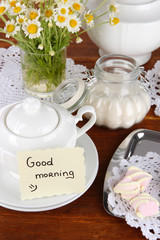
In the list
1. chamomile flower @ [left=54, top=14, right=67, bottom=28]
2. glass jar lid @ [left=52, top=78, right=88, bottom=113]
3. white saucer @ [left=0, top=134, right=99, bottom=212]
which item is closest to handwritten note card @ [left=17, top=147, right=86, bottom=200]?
white saucer @ [left=0, top=134, right=99, bottom=212]

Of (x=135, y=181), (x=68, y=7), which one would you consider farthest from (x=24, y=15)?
(x=135, y=181)

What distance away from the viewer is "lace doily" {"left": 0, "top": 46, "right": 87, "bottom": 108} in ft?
3.34

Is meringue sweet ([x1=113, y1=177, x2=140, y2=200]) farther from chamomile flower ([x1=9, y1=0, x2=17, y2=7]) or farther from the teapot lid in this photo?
chamomile flower ([x1=9, y1=0, x2=17, y2=7])

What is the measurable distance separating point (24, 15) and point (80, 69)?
32 centimetres

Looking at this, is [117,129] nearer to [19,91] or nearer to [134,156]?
[134,156]

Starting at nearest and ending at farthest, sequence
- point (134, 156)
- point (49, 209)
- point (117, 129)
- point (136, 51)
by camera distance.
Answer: point (49, 209), point (134, 156), point (117, 129), point (136, 51)

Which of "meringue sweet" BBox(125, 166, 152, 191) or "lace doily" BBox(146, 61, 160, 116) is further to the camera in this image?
"lace doily" BBox(146, 61, 160, 116)

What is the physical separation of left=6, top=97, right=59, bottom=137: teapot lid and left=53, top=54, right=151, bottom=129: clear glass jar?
0.65 ft

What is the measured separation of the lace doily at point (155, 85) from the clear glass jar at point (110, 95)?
3.9 inches

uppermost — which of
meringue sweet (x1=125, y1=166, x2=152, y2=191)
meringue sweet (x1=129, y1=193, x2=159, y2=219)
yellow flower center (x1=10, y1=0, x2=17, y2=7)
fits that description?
yellow flower center (x1=10, y1=0, x2=17, y2=7)

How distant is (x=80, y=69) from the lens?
1115mm

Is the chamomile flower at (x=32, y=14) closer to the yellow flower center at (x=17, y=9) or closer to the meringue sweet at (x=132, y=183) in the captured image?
the yellow flower center at (x=17, y=9)

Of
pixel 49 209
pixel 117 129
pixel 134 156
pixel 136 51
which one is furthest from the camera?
pixel 136 51

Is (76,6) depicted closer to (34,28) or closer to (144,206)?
(34,28)
